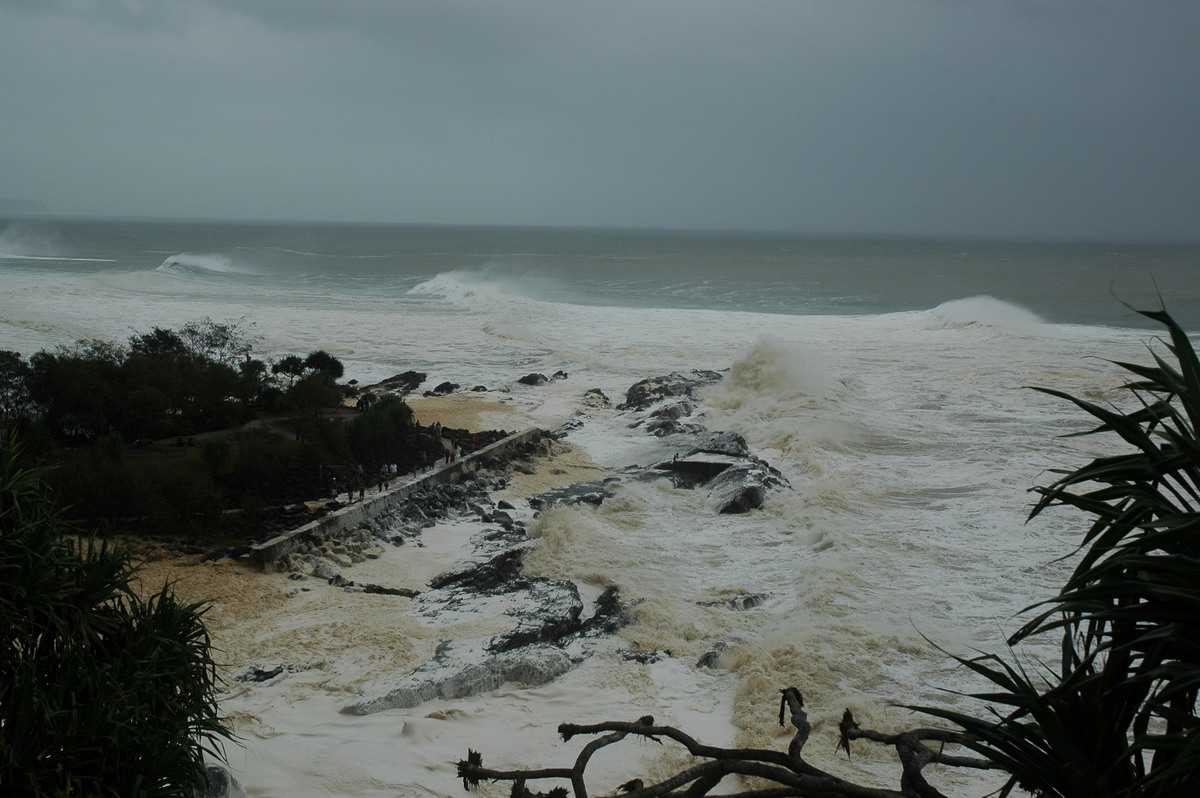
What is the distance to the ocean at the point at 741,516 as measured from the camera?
8.98 meters

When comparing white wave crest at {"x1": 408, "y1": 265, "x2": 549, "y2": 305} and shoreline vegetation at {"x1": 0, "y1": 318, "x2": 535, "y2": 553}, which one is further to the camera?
white wave crest at {"x1": 408, "y1": 265, "x2": 549, "y2": 305}

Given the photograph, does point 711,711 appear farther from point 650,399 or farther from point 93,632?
point 650,399

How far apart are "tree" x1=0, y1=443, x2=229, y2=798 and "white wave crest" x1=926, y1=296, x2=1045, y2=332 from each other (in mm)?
44279

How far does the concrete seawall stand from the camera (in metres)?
13.0

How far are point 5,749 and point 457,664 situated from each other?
6.07 meters

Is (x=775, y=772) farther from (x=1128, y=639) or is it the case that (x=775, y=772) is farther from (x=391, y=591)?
(x=391, y=591)

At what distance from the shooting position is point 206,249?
103312mm

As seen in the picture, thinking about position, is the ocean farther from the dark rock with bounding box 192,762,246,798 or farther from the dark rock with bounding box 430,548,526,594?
the dark rock with bounding box 192,762,246,798

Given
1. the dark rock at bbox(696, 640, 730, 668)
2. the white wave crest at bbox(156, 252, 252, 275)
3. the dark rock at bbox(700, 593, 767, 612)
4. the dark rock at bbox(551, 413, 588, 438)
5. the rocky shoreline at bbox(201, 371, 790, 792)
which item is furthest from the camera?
the white wave crest at bbox(156, 252, 252, 275)

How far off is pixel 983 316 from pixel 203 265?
63236mm

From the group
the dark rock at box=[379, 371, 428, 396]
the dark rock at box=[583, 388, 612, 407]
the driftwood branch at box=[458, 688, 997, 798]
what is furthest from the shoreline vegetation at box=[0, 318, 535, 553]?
the driftwood branch at box=[458, 688, 997, 798]

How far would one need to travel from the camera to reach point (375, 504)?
15.1m

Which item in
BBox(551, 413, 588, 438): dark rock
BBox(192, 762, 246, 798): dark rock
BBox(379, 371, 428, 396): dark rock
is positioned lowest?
BBox(192, 762, 246, 798): dark rock

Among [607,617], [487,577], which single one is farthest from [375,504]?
[607,617]
